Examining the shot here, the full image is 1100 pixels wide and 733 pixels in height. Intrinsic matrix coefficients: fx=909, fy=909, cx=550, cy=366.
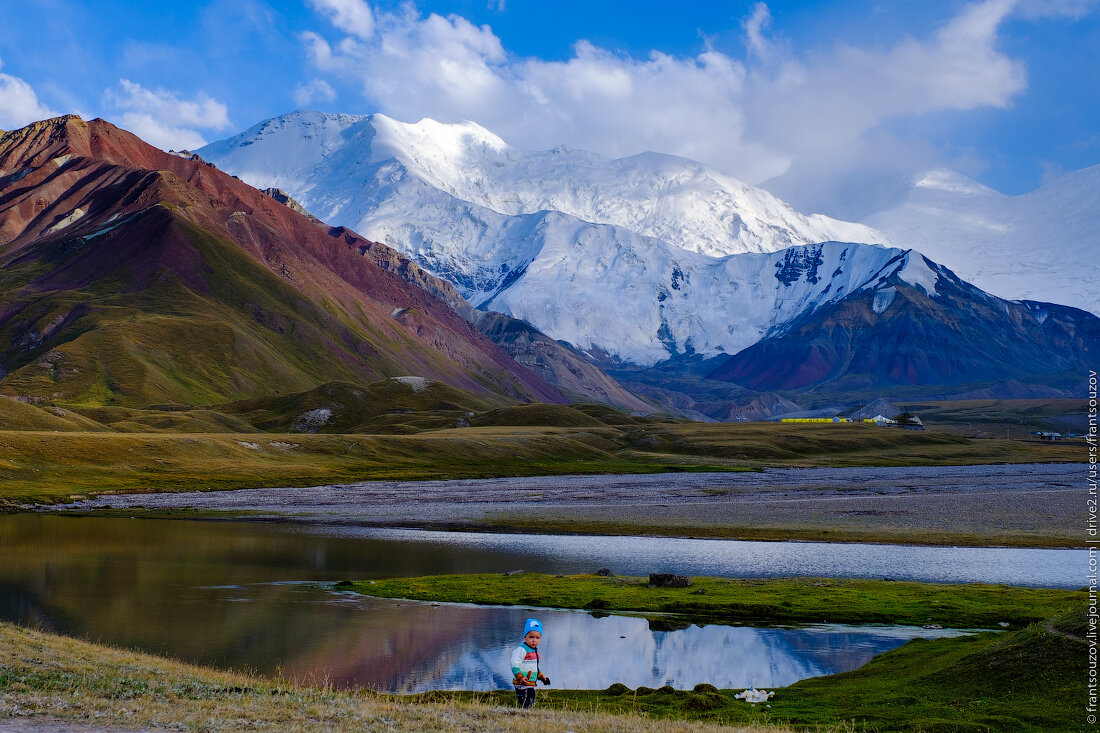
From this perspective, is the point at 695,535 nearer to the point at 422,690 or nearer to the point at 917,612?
the point at 917,612

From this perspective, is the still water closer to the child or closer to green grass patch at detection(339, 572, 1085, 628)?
green grass patch at detection(339, 572, 1085, 628)

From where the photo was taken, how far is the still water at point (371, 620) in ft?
130

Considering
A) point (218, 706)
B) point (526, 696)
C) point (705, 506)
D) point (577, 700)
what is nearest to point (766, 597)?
point (577, 700)

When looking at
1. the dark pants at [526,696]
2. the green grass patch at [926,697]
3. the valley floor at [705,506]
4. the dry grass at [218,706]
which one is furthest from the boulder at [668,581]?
the dark pants at [526,696]

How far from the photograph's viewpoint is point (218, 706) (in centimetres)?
2542

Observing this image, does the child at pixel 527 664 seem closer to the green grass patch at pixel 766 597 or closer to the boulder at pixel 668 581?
the green grass patch at pixel 766 597

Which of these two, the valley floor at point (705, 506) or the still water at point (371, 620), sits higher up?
the valley floor at point (705, 506)

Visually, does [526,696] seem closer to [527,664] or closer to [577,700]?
[527,664]

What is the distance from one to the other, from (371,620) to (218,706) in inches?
921

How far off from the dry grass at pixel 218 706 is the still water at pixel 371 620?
8.17 metres

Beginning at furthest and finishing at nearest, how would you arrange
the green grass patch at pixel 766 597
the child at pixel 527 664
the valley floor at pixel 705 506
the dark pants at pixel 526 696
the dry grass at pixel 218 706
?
the valley floor at pixel 705 506
the green grass patch at pixel 766 597
the dark pants at pixel 526 696
the child at pixel 527 664
the dry grass at pixel 218 706

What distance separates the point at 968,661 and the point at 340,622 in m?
30.1

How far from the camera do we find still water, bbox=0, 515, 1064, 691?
3959 centimetres

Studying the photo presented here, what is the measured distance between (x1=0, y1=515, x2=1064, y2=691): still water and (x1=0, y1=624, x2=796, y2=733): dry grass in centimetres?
817
